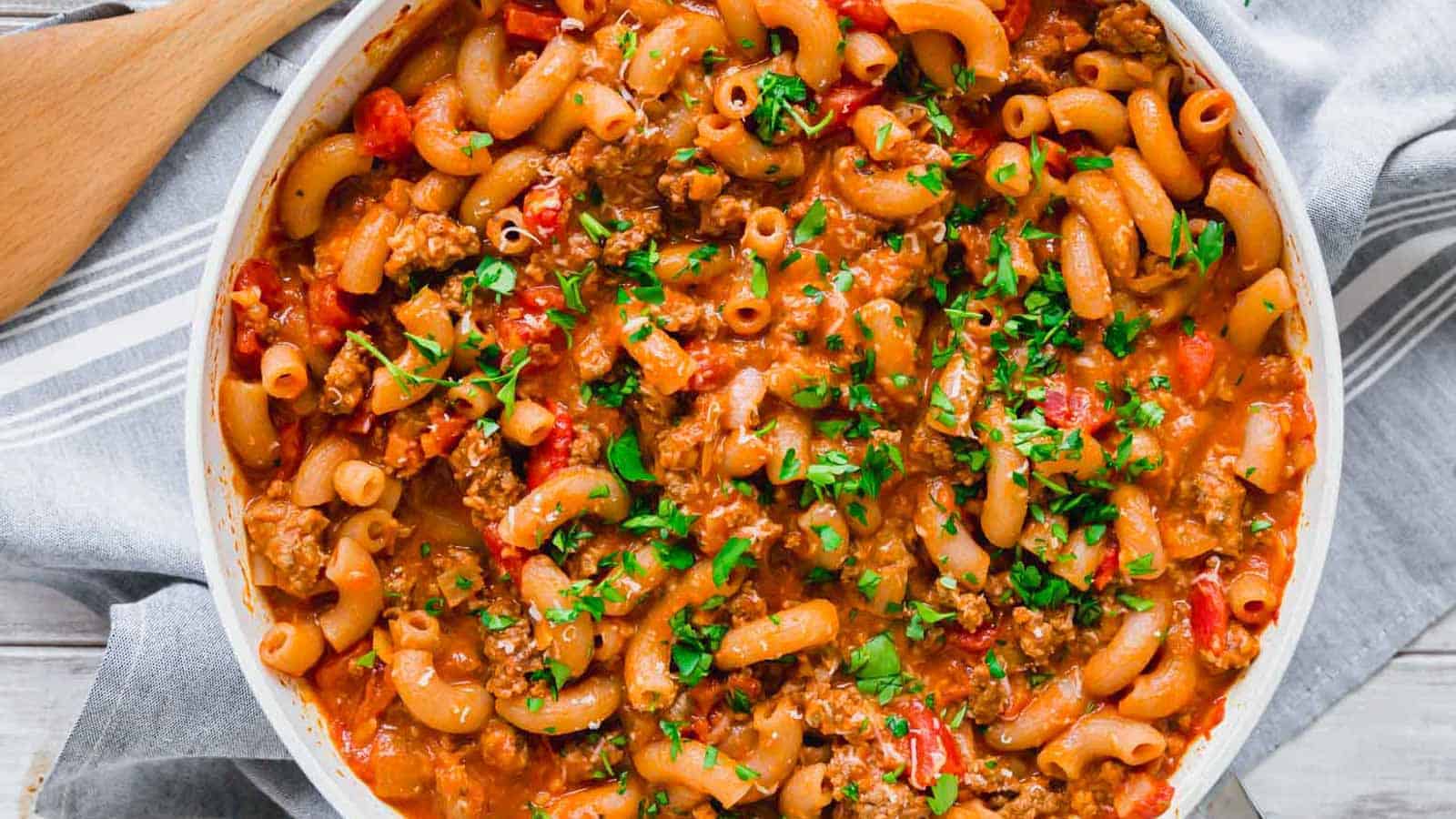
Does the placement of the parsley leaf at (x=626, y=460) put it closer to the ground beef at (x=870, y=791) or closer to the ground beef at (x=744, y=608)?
the ground beef at (x=744, y=608)

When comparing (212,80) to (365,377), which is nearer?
(365,377)

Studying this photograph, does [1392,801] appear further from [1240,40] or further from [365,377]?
[365,377]

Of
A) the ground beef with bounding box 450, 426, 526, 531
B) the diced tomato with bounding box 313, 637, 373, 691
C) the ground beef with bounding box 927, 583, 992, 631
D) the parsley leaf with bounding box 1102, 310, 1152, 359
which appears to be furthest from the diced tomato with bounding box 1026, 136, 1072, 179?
the diced tomato with bounding box 313, 637, 373, 691

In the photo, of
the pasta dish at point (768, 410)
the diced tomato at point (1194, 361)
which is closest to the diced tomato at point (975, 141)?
the pasta dish at point (768, 410)

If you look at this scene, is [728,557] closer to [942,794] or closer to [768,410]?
[768,410]

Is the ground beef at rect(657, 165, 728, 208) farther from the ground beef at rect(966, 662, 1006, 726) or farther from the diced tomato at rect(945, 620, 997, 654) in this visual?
the ground beef at rect(966, 662, 1006, 726)

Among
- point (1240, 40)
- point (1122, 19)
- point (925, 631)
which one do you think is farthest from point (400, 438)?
point (1240, 40)

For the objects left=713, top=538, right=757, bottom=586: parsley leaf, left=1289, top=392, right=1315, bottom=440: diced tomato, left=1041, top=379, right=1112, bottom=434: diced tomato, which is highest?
left=1041, top=379, right=1112, bottom=434: diced tomato
